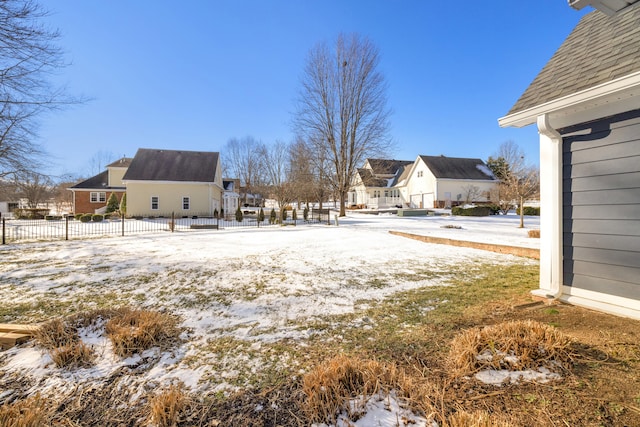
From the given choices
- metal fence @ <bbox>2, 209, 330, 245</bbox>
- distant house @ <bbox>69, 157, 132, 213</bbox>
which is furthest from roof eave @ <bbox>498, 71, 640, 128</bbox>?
distant house @ <bbox>69, 157, 132, 213</bbox>

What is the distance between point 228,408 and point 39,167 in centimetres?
1412

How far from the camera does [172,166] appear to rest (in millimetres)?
26203

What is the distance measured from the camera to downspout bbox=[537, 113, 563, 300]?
408 cm

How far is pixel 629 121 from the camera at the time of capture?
11.2ft

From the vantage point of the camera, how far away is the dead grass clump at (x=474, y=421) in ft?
5.44

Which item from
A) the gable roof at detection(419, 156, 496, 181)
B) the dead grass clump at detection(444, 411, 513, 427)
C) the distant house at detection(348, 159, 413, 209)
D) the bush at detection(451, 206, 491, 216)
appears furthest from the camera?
the distant house at detection(348, 159, 413, 209)

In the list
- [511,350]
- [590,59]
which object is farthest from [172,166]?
[511,350]

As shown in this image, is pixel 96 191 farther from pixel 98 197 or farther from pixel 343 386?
pixel 343 386

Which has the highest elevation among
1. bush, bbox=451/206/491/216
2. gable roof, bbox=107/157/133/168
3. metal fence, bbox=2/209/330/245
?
gable roof, bbox=107/157/133/168

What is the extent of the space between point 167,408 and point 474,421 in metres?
2.08

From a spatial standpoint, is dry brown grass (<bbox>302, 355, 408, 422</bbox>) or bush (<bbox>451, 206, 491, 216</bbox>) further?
bush (<bbox>451, 206, 491, 216</bbox>)

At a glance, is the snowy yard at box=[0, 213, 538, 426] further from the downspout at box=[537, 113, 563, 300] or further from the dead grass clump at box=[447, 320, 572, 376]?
the downspout at box=[537, 113, 563, 300]

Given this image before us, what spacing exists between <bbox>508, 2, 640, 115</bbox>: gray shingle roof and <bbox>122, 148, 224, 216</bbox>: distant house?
25.3m

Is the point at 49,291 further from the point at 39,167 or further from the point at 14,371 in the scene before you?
the point at 39,167
